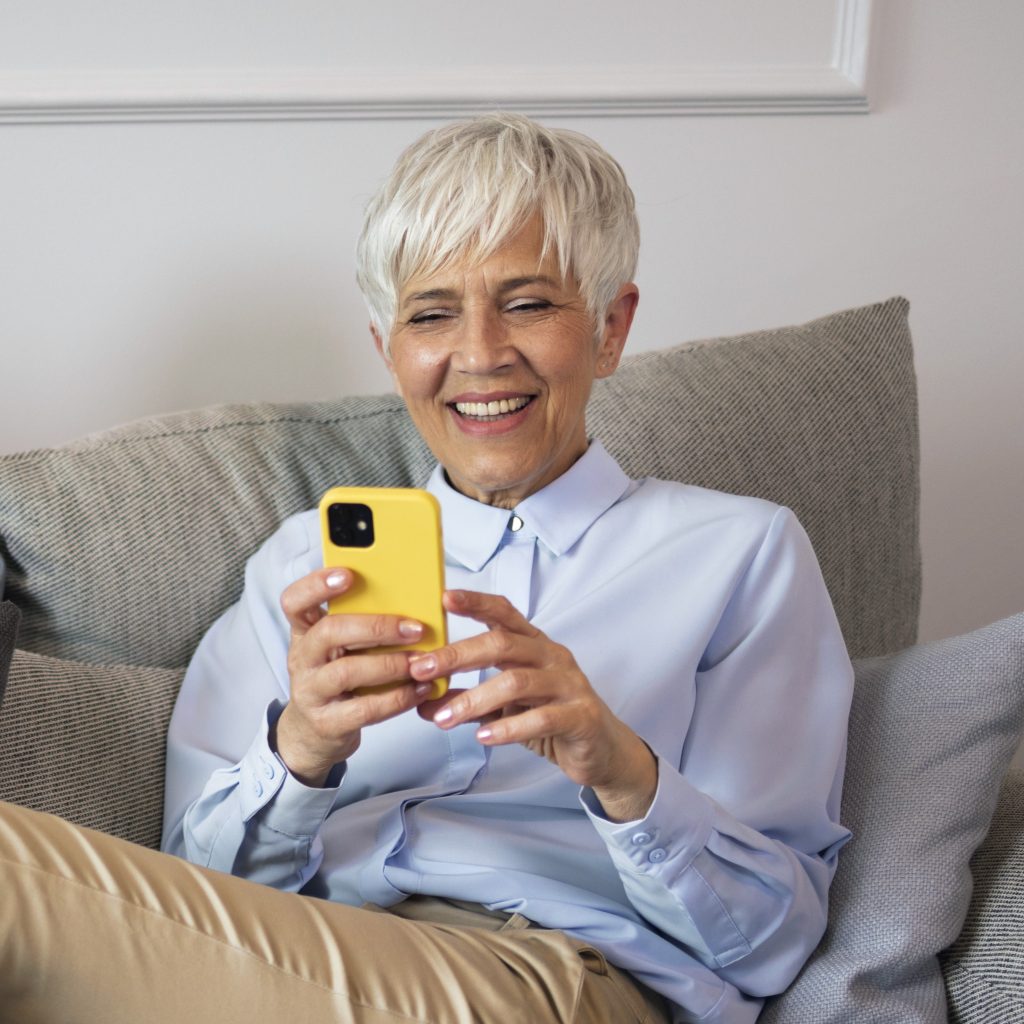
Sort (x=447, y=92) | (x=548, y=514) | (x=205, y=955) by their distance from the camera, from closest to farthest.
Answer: (x=205, y=955) → (x=548, y=514) → (x=447, y=92)

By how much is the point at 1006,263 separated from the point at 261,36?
1241 millimetres

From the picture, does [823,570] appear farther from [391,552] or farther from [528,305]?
[391,552]

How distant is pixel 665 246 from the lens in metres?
2.07

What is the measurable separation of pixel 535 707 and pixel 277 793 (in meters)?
0.27

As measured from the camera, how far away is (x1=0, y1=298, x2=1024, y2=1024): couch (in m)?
1.17

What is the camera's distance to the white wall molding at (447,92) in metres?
1.81

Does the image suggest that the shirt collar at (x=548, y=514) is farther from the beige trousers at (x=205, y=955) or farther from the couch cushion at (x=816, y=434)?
the beige trousers at (x=205, y=955)

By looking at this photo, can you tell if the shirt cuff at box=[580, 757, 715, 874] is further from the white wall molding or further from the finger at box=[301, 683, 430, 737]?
the white wall molding

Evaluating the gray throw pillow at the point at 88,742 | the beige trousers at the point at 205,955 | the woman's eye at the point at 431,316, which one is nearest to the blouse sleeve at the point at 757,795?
the beige trousers at the point at 205,955

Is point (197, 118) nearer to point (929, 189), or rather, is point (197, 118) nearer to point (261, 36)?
point (261, 36)

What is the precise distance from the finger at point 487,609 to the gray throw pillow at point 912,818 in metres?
0.45

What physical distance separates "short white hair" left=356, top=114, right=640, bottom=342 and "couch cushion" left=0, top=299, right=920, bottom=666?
262 millimetres

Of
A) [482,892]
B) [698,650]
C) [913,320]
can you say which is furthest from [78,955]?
[913,320]

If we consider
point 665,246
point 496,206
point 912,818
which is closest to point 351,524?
point 496,206
